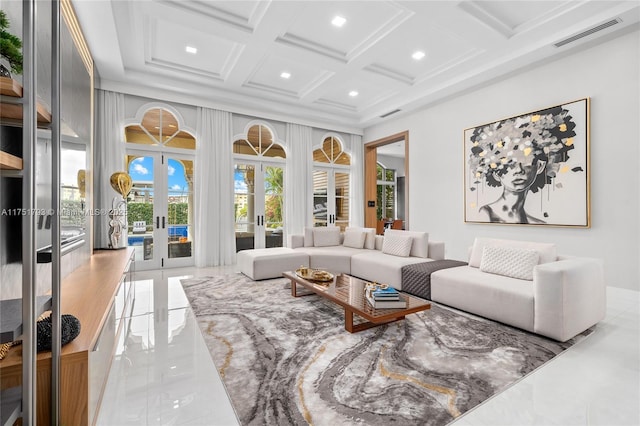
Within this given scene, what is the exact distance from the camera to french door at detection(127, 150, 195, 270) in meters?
5.43

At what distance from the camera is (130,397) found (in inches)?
70.9

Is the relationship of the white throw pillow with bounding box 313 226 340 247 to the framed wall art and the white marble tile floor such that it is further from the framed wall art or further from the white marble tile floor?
the white marble tile floor

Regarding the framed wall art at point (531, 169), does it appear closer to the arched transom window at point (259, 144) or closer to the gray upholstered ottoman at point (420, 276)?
the gray upholstered ottoman at point (420, 276)

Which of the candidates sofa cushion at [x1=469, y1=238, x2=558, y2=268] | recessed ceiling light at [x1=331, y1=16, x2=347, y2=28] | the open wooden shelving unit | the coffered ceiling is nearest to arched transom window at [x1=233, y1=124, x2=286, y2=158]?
the coffered ceiling

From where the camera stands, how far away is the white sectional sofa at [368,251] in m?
4.21

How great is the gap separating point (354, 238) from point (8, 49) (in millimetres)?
4749

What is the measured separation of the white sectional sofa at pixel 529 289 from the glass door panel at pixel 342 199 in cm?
447

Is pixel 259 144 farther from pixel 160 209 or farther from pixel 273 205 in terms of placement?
pixel 160 209

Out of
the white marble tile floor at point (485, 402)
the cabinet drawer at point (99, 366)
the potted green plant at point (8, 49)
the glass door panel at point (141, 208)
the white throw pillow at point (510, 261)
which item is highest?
the potted green plant at point (8, 49)

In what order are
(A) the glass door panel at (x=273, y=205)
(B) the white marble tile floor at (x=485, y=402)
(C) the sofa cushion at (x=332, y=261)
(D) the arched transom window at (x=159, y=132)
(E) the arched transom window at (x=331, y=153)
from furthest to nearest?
1. (E) the arched transom window at (x=331, y=153)
2. (A) the glass door panel at (x=273, y=205)
3. (D) the arched transom window at (x=159, y=132)
4. (C) the sofa cushion at (x=332, y=261)
5. (B) the white marble tile floor at (x=485, y=402)

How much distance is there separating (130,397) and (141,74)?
499 centimetres

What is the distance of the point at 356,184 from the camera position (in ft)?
25.9

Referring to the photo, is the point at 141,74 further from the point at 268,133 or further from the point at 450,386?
the point at 450,386

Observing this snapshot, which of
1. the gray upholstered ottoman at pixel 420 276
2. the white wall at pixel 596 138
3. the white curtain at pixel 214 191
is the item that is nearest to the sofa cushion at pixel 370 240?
the gray upholstered ottoman at pixel 420 276
